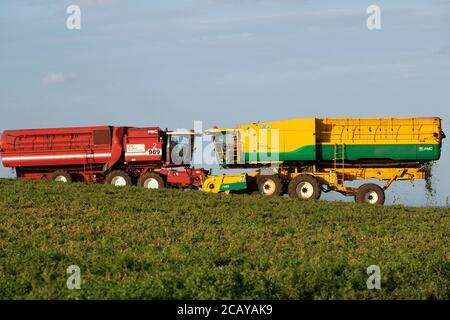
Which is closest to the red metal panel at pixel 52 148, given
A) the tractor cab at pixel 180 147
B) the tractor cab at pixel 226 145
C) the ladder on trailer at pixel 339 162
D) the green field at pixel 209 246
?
the tractor cab at pixel 180 147

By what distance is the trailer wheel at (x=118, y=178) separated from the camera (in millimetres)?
37188

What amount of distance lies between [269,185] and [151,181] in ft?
17.8

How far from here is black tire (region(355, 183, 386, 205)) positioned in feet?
111

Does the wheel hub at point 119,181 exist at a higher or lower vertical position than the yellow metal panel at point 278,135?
lower

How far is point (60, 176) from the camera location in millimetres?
37969

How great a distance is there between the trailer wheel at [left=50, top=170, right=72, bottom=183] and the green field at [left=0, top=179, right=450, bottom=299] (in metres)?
5.25

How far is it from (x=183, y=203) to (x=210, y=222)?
4631mm

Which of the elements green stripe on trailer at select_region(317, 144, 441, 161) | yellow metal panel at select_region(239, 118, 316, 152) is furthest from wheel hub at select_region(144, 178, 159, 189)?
green stripe on trailer at select_region(317, 144, 441, 161)

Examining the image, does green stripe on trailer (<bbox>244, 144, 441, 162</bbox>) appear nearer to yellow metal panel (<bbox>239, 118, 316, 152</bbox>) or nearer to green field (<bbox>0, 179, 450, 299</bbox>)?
yellow metal panel (<bbox>239, 118, 316, 152</bbox>)

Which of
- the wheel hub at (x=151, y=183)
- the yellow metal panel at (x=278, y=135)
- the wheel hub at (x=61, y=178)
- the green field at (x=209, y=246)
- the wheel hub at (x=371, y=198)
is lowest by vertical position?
the green field at (x=209, y=246)

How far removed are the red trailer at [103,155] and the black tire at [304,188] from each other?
4.50 metres

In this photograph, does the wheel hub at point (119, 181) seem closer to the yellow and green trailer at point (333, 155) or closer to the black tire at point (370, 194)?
the yellow and green trailer at point (333, 155)

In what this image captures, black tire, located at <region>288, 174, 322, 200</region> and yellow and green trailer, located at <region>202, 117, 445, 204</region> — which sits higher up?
yellow and green trailer, located at <region>202, 117, 445, 204</region>

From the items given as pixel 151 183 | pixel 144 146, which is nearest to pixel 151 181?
pixel 151 183
